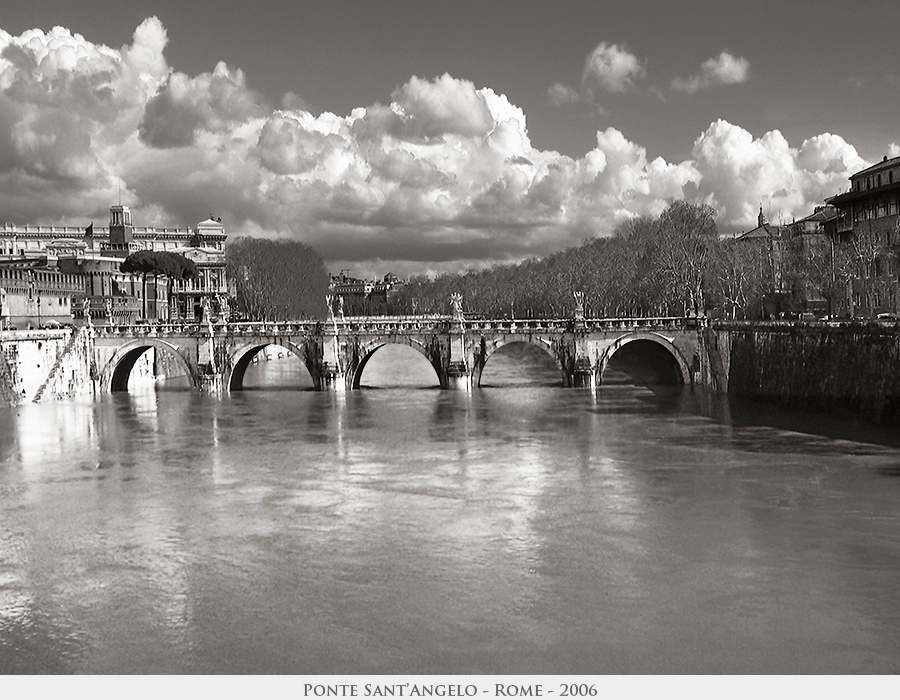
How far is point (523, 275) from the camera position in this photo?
538 ft

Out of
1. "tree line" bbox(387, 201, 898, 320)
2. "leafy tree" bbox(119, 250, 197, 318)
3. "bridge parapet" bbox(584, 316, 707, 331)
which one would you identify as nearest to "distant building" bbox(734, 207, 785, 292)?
"tree line" bbox(387, 201, 898, 320)

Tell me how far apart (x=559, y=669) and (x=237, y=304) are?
368 feet

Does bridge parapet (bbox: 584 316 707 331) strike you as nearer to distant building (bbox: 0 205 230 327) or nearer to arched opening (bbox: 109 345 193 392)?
arched opening (bbox: 109 345 193 392)

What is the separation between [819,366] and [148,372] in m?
54.4

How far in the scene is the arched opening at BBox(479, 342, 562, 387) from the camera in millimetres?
79188

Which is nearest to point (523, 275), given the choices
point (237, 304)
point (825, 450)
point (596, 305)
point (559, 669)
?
point (237, 304)

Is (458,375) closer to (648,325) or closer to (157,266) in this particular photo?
(648,325)

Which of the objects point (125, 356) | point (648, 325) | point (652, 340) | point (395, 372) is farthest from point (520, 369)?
point (125, 356)

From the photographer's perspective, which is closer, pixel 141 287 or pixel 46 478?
pixel 46 478

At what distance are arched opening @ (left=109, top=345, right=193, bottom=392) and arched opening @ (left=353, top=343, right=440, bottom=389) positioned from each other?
43.9 feet

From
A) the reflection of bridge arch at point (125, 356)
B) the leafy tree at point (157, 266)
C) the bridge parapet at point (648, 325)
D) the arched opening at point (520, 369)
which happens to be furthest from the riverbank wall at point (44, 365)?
the leafy tree at point (157, 266)

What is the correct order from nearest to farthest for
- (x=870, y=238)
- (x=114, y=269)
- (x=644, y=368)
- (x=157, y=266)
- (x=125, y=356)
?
(x=870, y=238)
(x=125, y=356)
(x=644, y=368)
(x=114, y=269)
(x=157, y=266)

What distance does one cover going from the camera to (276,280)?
122 metres
